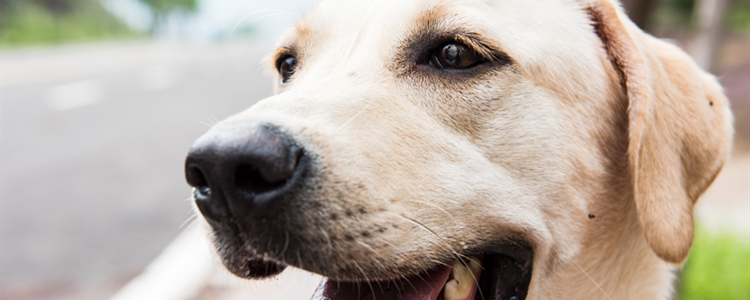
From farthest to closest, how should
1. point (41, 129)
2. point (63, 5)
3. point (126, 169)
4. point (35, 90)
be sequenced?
point (63, 5) → point (35, 90) → point (41, 129) → point (126, 169)

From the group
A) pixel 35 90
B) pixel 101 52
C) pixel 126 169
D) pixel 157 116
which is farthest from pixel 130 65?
pixel 126 169

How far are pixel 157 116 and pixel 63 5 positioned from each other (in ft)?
88.4

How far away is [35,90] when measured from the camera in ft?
47.0

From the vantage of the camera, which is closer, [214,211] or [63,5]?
[214,211]

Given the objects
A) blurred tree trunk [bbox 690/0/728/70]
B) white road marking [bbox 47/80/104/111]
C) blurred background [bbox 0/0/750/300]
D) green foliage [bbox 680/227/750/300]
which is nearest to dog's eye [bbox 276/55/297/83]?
blurred background [bbox 0/0/750/300]

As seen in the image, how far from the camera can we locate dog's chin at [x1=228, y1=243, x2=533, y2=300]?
2.04m

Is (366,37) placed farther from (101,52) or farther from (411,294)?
(101,52)

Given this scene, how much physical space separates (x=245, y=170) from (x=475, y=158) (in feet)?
2.92

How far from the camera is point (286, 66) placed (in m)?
3.03

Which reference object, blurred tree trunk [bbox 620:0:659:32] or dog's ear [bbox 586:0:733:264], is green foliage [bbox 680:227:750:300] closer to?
blurred tree trunk [bbox 620:0:659:32]

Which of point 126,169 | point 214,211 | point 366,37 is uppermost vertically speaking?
point 126,169

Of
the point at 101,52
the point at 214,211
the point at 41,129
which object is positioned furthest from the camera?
the point at 101,52

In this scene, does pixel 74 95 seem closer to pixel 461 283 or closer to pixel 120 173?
pixel 120 173

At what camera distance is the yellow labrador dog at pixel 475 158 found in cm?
172
